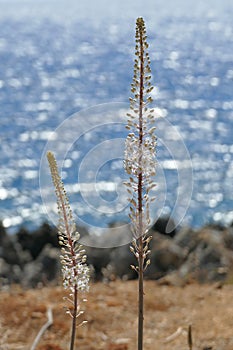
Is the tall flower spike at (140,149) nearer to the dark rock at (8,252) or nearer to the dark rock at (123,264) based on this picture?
the dark rock at (123,264)

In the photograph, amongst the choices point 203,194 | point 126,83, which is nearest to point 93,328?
point 203,194

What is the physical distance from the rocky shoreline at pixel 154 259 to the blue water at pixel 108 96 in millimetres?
3194

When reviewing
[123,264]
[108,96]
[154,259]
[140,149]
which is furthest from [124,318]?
[108,96]

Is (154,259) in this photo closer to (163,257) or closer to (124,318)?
(163,257)

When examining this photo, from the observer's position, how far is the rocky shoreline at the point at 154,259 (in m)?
11.6

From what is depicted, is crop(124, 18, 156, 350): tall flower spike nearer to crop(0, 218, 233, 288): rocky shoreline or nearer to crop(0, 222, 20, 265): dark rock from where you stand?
crop(0, 218, 233, 288): rocky shoreline

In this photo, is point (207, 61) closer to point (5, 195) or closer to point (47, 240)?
point (5, 195)

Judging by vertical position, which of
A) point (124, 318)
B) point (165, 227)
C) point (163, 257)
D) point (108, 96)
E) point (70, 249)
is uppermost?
point (108, 96)

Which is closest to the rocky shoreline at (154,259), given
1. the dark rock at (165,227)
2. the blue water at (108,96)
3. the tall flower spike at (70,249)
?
the dark rock at (165,227)

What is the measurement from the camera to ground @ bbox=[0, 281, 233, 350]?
8078 millimetres

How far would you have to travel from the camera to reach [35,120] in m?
41.3

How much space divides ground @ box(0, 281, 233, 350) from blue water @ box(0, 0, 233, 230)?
2.24 m

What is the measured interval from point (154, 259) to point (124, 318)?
3.05 metres

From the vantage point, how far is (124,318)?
925cm
